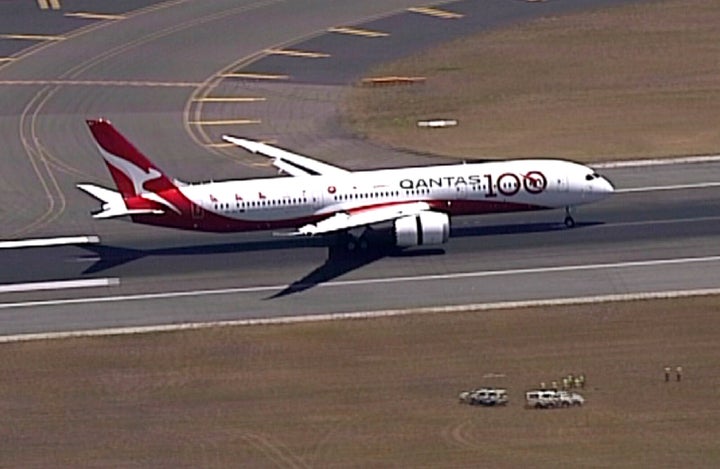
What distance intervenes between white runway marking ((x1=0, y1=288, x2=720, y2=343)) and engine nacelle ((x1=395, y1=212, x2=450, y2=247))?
291 inches

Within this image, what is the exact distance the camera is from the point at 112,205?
109 m

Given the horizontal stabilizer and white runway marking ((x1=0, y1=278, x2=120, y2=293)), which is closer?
white runway marking ((x1=0, y1=278, x2=120, y2=293))

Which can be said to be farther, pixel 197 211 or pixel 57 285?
pixel 197 211

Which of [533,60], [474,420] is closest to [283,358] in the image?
[474,420]

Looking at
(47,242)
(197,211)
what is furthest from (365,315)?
(47,242)

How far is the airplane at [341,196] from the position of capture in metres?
109

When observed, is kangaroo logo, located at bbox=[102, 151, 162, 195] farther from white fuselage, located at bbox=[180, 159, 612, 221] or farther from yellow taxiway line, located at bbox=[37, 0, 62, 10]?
yellow taxiway line, located at bbox=[37, 0, 62, 10]

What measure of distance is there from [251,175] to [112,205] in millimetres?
17607

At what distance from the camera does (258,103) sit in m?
140

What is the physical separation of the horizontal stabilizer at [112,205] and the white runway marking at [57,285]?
11.4 feet

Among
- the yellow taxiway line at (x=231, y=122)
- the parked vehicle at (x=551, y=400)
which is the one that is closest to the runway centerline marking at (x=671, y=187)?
the yellow taxiway line at (x=231, y=122)

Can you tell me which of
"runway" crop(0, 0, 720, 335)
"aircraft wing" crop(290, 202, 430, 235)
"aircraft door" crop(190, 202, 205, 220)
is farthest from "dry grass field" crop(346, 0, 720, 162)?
"aircraft door" crop(190, 202, 205, 220)

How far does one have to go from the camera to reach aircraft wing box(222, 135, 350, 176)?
116 meters

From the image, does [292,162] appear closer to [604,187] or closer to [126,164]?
[126,164]
